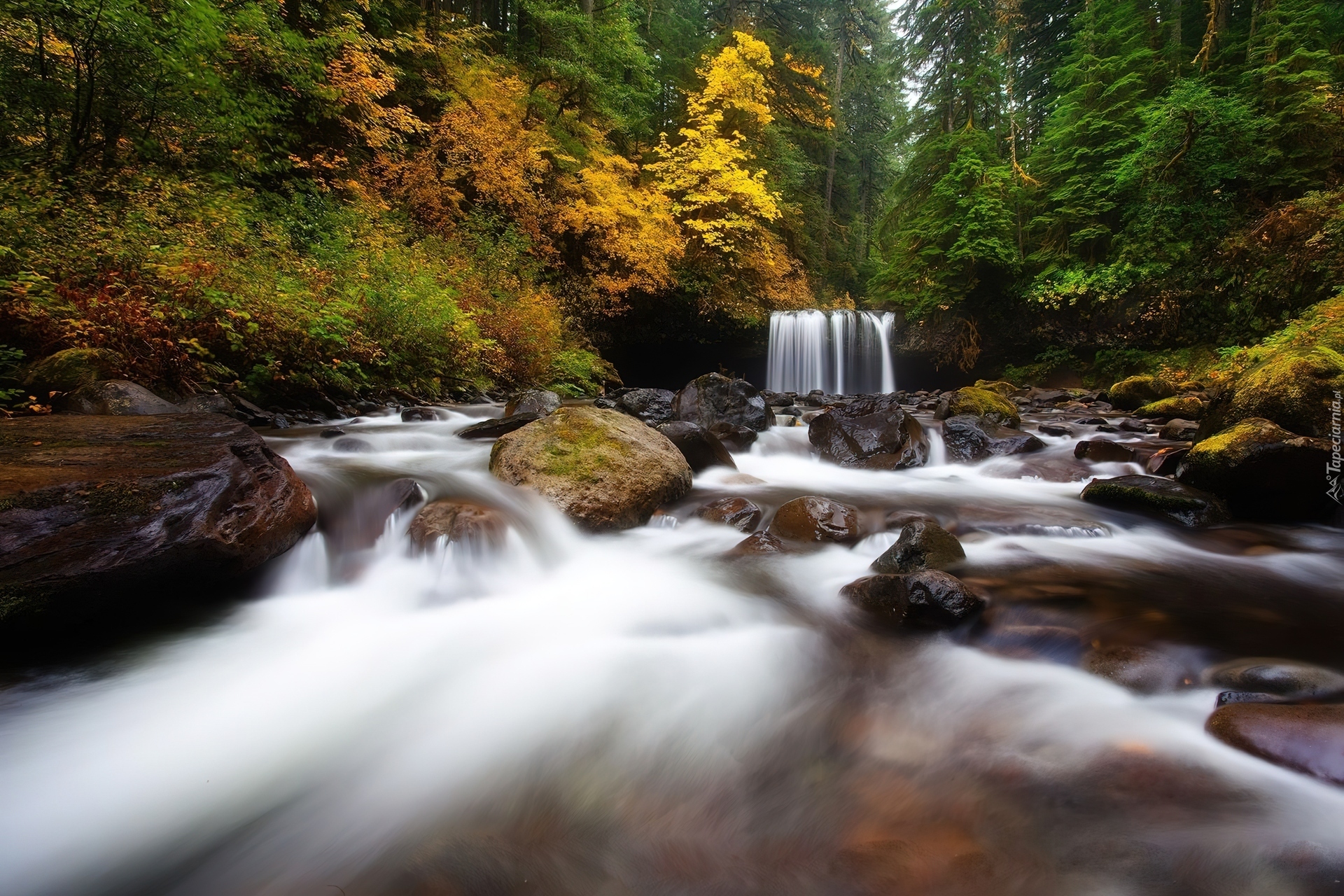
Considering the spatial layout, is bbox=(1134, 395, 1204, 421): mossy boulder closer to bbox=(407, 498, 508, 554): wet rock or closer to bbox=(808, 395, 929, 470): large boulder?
bbox=(808, 395, 929, 470): large boulder

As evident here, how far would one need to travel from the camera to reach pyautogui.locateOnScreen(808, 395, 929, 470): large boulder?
7355mm

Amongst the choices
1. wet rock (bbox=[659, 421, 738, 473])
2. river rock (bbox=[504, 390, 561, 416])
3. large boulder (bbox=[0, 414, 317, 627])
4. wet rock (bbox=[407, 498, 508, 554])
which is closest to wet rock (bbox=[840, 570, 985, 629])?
wet rock (bbox=[407, 498, 508, 554])

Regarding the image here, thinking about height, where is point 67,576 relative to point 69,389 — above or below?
below

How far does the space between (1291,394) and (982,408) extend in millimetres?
4214

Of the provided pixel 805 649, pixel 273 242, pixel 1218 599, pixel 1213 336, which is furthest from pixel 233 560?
pixel 1213 336

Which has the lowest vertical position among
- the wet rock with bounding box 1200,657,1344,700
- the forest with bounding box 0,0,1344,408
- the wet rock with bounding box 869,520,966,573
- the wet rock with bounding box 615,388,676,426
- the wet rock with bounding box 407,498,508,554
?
the wet rock with bounding box 1200,657,1344,700

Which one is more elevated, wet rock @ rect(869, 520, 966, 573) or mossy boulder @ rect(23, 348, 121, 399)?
mossy boulder @ rect(23, 348, 121, 399)

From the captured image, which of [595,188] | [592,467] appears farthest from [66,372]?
[595,188]

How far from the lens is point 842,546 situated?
4457 mm

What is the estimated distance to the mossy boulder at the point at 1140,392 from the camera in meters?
11.3

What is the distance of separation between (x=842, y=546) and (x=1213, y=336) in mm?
13165

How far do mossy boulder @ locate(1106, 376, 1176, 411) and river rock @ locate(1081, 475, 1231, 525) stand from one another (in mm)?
7923

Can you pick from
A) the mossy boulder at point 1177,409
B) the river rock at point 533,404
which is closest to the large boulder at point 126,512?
the river rock at point 533,404

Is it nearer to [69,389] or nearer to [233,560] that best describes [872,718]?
[233,560]
